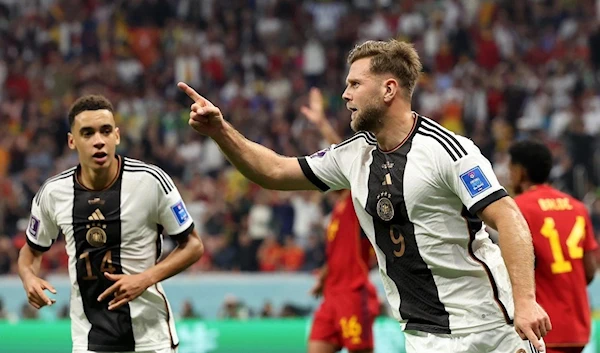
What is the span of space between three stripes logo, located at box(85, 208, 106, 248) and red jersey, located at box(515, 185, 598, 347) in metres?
2.55

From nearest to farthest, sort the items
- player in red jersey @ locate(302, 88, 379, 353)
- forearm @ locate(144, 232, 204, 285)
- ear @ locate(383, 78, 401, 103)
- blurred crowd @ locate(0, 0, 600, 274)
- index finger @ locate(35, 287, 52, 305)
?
ear @ locate(383, 78, 401, 103), forearm @ locate(144, 232, 204, 285), index finger @ locate(35, 287, 52, 305), player in red jersey @ locate(302, 88, 379, 353), blurred crowd @ locate(0, 0, 600, 274)

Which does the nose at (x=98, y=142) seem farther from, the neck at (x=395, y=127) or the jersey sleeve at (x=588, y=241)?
the jersey sleeve at (x=588, y=241)

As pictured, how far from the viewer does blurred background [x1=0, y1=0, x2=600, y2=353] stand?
14.6 meters

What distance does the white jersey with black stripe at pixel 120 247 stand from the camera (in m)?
6.21

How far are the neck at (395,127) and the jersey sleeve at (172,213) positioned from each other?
1620mm

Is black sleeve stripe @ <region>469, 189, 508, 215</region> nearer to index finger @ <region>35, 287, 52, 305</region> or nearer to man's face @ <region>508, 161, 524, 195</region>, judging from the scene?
man's face @ <region>508, 161, 524, 195</region>

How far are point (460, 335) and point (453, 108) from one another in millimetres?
13067

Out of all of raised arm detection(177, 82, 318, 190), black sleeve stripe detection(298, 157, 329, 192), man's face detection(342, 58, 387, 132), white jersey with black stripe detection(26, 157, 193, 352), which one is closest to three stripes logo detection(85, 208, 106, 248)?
white jersey with black stripe detection(26, 157, 193, 352)

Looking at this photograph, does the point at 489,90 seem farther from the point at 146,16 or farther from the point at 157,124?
Result: the point at 146,16

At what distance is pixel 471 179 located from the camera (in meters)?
4.82

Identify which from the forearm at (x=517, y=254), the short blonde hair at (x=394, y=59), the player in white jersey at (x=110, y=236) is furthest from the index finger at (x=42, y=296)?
the forearm at (x=517, y=254)

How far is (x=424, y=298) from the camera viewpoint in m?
5.11

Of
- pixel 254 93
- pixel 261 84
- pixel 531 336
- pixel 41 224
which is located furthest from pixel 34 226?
pixel 261 84

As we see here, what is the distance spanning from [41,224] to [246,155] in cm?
182
